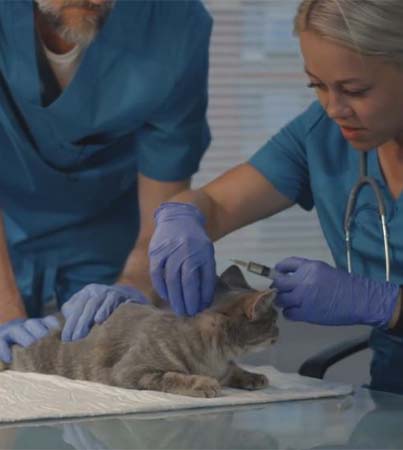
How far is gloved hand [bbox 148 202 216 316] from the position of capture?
5.97 ft

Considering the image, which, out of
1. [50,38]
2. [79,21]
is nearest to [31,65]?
[50,38]

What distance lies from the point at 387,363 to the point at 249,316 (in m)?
0.34

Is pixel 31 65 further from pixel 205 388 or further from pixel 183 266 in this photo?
pixel 205 388

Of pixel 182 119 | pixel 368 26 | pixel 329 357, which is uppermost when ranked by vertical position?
pixel 368 26

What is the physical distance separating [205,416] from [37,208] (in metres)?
0.92

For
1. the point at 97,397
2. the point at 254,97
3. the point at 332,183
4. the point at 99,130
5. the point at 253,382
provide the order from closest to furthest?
the point at 97,397 → the point at 253,382 → the point at 332,183 → the point at 99,130 → the point at 254,97

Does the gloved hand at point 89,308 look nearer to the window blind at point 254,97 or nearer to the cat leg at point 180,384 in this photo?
the cat leg at point 180,384

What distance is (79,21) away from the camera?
2121mm

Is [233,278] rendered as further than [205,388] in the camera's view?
Yes

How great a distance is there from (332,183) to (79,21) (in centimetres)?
54

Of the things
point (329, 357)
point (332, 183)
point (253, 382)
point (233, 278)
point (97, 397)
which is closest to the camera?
point (97, 397)

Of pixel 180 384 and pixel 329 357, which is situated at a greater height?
pixel 180 384

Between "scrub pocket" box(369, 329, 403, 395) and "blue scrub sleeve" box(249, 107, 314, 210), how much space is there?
12.0 inches

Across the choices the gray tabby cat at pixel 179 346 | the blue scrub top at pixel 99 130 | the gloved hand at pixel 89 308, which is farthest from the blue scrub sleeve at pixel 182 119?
the gray tabby cat at pixel 179 346
